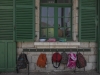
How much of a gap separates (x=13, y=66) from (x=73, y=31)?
8.40 feet

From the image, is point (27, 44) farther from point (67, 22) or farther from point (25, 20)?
point (67, 22)

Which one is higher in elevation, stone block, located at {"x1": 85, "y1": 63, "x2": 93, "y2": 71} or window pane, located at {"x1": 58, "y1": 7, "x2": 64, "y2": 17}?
window pane, located at {"x1": 58, "y1": 7, "x2": 64, "y2": 17}

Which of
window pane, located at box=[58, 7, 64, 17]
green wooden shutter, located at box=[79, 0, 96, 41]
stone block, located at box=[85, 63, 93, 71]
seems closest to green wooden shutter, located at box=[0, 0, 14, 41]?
window pane, located at box=[58, 7, 64, 17]

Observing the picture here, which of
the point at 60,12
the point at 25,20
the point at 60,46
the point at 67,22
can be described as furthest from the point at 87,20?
the point at 25,20

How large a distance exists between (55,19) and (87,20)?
1.20m

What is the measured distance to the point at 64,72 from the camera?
18.8 ft

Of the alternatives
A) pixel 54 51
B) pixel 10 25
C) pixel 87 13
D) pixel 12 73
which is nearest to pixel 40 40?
pixel 54 51

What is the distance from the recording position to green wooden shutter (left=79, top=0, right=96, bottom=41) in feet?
18.5

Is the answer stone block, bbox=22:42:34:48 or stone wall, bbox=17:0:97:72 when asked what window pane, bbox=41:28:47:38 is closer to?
stone wall, bbox=17:0:97:72

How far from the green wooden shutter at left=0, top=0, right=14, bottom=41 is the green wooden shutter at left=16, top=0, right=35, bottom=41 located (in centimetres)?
23

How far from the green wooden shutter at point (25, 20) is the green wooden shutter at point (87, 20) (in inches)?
68.2

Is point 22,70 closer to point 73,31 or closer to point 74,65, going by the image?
point 74,65

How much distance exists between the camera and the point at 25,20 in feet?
18.1

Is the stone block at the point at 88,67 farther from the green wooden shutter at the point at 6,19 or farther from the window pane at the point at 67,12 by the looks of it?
the green wooden shutter at the point at 6,19
